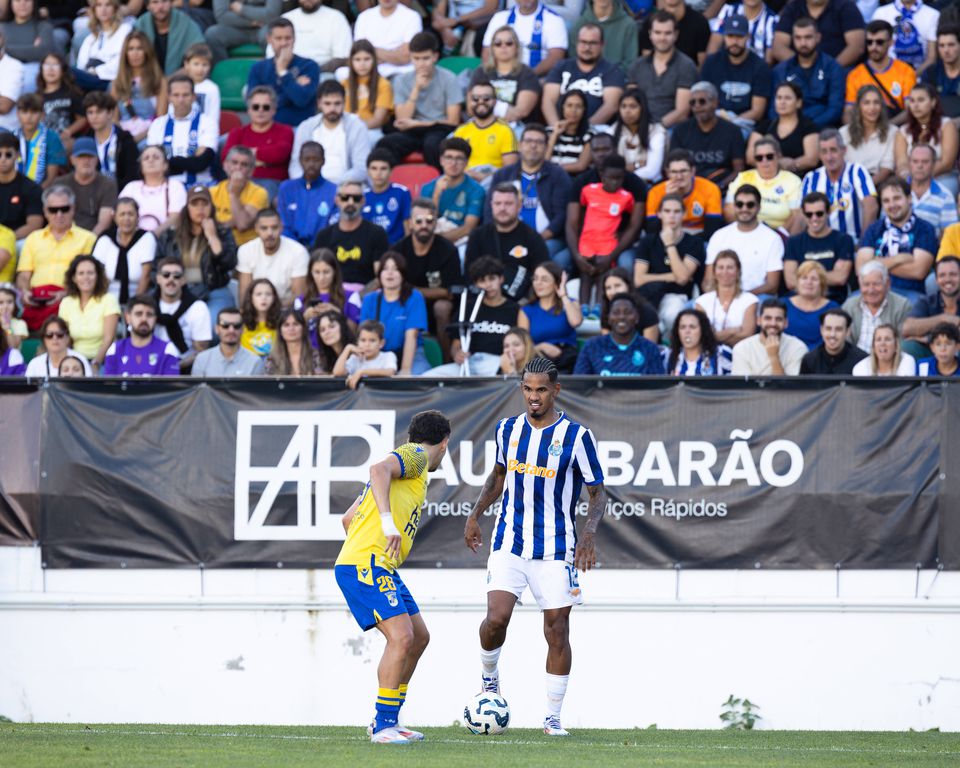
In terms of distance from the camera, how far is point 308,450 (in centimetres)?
1171

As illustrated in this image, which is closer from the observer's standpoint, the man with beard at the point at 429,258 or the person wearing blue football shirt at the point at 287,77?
the man with beard at the point at 429,258

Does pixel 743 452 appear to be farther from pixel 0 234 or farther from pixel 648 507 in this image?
pixel 0 234

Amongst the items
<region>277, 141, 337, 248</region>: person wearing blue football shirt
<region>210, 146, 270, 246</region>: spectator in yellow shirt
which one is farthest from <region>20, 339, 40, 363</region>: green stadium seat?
<region>277, 141, 337, 248</region>: person wearing blue football shirt

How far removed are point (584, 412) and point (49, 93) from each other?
8551 mm

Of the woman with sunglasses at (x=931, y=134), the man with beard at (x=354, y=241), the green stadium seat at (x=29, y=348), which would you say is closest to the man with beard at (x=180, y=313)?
the green stadium seat at (x=29, y=348)

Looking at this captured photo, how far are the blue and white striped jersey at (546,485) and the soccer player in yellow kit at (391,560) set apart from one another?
558 millimetres

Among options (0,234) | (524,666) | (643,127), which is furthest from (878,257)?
(0,234)

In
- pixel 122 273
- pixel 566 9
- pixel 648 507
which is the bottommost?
pixel 648 507

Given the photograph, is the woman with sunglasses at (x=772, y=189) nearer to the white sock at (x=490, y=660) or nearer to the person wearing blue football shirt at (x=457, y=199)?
the person wearing blue football shirt at (x=457, y=199)

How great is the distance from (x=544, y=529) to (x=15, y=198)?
355 inches

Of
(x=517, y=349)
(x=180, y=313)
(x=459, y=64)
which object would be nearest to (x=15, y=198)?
(x=180, y=313)

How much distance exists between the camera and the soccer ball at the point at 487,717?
29.5ft

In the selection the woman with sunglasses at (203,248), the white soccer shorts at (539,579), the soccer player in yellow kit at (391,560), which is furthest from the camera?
the woman with sunglasses at (203,248)

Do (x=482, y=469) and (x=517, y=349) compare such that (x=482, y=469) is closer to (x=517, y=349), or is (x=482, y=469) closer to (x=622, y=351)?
(x=517, y=349)
